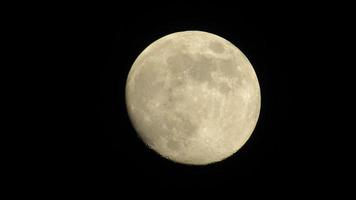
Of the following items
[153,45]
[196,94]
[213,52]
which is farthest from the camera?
[153,45]

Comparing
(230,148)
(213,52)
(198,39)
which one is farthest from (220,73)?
(230,148)

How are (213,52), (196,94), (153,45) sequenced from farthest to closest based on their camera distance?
(153,45) < (213,52) < (196,94)

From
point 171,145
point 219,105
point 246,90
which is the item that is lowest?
point 171,145

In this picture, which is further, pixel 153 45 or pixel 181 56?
pixel 153 45

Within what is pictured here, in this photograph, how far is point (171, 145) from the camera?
527cm

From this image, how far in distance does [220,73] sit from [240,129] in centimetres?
94

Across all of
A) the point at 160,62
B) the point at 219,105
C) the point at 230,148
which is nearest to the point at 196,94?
the point at 219,105

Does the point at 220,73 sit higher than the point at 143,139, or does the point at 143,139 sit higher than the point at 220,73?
the point at 220,73

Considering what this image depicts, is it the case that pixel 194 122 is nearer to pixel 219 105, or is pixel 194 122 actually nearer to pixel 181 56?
pixel 219 105

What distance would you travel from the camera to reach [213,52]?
17.3 feet

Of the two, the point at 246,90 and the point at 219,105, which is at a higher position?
the point at 246,90

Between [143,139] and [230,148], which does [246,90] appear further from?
[143,139]

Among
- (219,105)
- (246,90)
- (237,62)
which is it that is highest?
(237,62)

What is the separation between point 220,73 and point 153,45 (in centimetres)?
126
